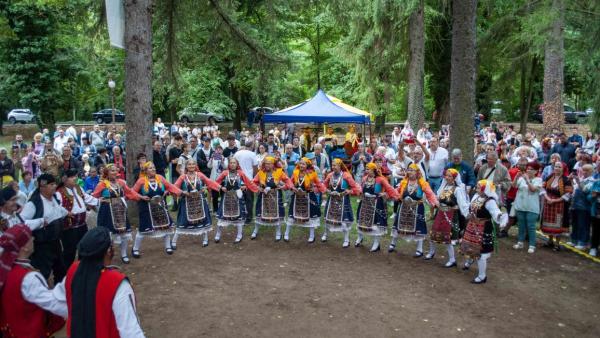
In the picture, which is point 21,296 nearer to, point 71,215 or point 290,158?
point 71,215

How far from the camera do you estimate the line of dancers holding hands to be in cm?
816

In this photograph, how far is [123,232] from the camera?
884 centimetres

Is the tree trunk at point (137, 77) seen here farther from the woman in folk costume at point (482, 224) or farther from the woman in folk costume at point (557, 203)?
the woman in folk costume at point (557, 203)

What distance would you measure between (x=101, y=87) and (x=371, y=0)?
2893 cm

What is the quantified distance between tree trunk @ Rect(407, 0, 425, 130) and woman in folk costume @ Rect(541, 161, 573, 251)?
1003 centimetres

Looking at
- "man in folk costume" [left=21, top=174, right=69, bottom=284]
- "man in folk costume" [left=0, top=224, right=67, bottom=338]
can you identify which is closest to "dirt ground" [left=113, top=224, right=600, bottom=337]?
"man in folk costume" [left=21, top=174, right=69, bottom=284]

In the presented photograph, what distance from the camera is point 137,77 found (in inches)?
434

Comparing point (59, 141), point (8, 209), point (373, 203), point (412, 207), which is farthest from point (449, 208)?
point (59, 141)

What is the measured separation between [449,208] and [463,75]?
148 inches

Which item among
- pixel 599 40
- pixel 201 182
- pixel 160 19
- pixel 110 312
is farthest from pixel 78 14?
pixel 599 40

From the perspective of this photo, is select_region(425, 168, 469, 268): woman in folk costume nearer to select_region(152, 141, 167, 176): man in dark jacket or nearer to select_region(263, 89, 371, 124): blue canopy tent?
select_region(152, 141, 167, 176): man in dark jacket

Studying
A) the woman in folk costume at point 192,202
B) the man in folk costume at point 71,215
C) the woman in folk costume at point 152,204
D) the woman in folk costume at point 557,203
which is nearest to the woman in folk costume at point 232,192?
the woman in folk costume at point 192,202

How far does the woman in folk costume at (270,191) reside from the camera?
1020cm

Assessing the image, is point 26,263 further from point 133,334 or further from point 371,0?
point 371,0
